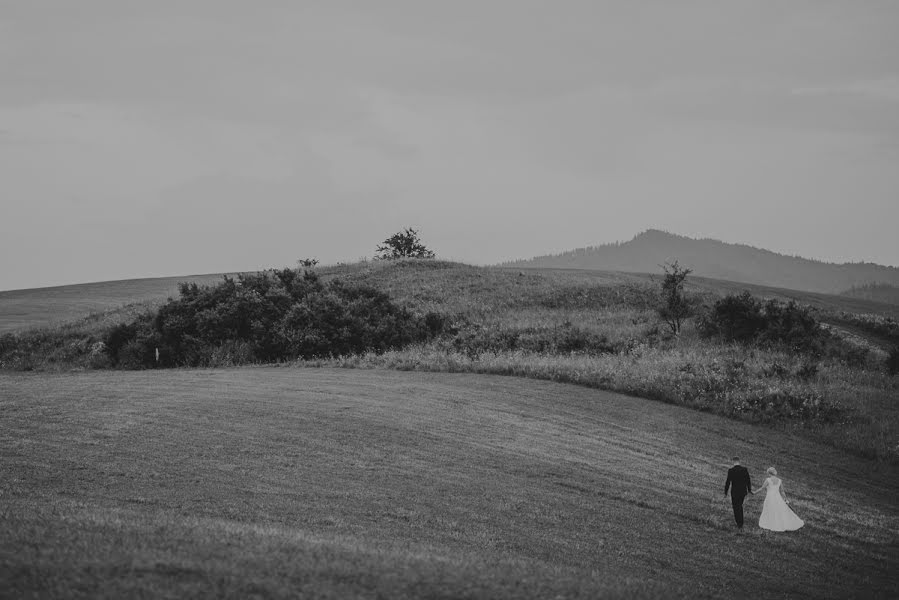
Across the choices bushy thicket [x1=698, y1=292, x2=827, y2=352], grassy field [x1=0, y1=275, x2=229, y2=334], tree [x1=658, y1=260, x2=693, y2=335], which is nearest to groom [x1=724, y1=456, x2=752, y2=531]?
bushy thicket [x1=698, y1=292, x2=827, y2=352]

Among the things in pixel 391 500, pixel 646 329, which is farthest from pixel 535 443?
pixel 646 329

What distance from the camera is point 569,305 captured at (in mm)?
61219

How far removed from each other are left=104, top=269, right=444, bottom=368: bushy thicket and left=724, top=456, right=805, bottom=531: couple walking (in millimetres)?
27535

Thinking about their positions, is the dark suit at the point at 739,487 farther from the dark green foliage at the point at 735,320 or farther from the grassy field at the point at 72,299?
the grassy field at the point at 72,299

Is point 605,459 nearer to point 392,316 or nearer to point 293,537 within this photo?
point 293,537

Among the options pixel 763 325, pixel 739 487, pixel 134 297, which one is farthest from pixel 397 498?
pixel 134 297

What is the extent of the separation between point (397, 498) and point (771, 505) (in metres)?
9.51

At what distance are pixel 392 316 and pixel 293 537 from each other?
36.8 metres

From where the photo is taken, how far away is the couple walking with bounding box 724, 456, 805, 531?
56.5 feet

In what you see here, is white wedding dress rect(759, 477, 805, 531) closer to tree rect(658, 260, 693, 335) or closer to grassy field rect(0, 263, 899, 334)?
tree rect(658, 260, 693, 335)

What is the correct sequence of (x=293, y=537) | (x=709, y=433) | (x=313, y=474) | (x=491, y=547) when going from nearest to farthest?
(x=293, y=537) → (x=491, y=547) → (x=313, y=474) → (x=709, y=433)

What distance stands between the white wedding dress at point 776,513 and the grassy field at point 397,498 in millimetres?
355

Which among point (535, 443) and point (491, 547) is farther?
point (535, 443)

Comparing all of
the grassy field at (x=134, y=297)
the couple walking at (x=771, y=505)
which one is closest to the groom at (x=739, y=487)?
the couple walking at (x=771, y=505)
